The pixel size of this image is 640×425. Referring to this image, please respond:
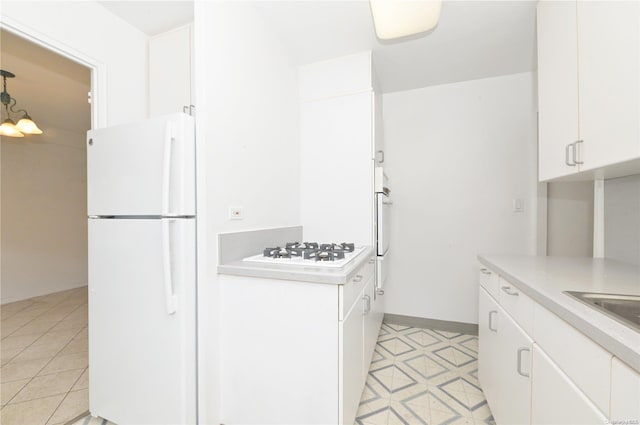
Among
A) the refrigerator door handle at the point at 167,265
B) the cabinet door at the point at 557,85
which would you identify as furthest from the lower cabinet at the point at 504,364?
the refrigerator door handle at the point at 167,265

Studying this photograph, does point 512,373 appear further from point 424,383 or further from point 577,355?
point 424,383

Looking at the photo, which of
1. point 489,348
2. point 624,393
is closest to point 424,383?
point 489,348

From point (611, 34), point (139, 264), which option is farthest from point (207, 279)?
point (611, 34)

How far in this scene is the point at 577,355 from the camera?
0.71 m

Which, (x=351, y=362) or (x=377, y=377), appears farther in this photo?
(x=377, y=377)

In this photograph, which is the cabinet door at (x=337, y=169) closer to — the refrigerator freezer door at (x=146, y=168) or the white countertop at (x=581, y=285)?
the white countertop at (x=581, y=285)

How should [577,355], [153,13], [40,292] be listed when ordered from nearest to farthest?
1. [577,355]
2. [153,13]
3. [40,292]

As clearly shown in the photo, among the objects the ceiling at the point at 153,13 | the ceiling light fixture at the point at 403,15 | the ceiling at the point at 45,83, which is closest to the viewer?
the ceiling light fixture at the point at 403,15

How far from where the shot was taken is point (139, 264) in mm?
1325

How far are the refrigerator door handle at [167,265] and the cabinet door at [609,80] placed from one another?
1824 millimetres

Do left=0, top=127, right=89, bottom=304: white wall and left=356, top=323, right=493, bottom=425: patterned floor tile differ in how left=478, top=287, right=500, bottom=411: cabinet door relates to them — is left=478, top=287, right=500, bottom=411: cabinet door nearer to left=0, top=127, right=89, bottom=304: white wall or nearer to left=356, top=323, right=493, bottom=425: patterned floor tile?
left=356, top=323, right=493, bottom=425: patterned floor tile

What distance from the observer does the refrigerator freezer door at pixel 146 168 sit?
1259 millimetres

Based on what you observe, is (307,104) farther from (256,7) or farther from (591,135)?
(591,135)

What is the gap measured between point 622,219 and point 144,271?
8.28 feet
